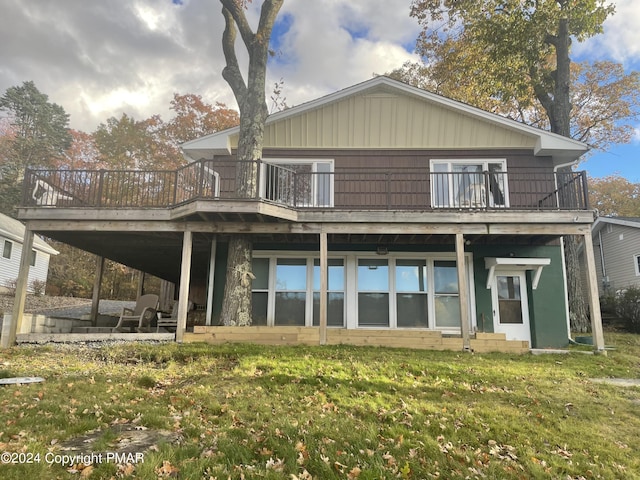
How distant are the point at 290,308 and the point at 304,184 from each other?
11.3ft

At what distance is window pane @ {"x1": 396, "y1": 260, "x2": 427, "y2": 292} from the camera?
11797 millimetres

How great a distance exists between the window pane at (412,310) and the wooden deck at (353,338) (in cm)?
220

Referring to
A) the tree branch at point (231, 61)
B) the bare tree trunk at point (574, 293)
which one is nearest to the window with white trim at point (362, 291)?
the tree branch at point (231, 61)

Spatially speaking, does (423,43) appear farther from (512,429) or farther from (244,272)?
(512,429)

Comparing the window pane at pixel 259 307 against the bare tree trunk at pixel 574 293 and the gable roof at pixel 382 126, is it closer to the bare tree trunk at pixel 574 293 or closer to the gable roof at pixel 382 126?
the gable roof at pixel 382 126

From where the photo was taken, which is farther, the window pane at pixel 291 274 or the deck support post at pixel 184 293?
the window pane at pixel 291 274

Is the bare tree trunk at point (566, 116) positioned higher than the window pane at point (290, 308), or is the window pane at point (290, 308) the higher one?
the bare tree trunk at point (566, 116)

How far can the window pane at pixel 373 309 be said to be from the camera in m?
11.6

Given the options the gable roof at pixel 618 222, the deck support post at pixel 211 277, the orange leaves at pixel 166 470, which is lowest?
the orange leaves at pixel 166 470

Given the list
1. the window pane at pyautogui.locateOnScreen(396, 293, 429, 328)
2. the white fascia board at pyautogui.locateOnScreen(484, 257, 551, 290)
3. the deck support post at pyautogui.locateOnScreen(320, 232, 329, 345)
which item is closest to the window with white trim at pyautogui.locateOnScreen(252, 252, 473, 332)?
the window pane at pyautogui.locateOnScreen(396, 293, 429, 328)

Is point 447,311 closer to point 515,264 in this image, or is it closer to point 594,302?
point 515,264

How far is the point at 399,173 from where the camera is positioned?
11891 mm

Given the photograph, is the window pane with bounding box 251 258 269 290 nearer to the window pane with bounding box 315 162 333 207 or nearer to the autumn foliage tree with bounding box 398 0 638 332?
the window pane with bounding box 315 162 333 207

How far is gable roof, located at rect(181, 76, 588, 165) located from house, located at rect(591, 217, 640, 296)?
10322 millimetres
